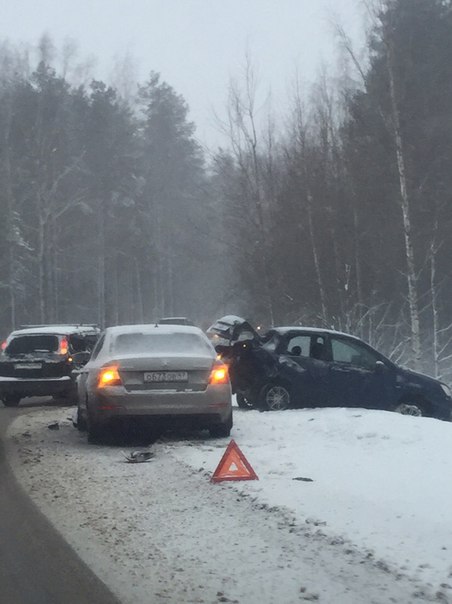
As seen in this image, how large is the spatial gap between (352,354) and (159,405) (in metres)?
5.60

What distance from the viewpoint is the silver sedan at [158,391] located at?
1198 cm

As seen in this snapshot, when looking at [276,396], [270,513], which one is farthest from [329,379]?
[270,513]

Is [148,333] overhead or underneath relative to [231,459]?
overhead

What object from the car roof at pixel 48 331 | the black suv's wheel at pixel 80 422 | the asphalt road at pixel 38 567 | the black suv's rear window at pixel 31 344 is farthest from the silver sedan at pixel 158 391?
the car roof at pixel 48 331

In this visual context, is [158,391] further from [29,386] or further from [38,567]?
[29,386]

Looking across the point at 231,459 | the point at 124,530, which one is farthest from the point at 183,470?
the point at 124,530

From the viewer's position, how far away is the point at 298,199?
37031 millimetres

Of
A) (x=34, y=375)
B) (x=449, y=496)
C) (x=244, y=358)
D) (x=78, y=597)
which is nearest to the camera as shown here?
(x=78, y=597)

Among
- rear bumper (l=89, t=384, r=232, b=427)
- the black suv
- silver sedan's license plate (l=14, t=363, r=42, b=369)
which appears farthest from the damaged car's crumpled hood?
rear bumper (l=89, t=384, r=232, b=427)

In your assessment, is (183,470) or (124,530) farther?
(183,470)

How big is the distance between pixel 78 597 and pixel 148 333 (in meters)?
7.62

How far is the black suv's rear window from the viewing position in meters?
19.7

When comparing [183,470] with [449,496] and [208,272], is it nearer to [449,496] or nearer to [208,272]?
[449,496]

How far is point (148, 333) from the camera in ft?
43.3
